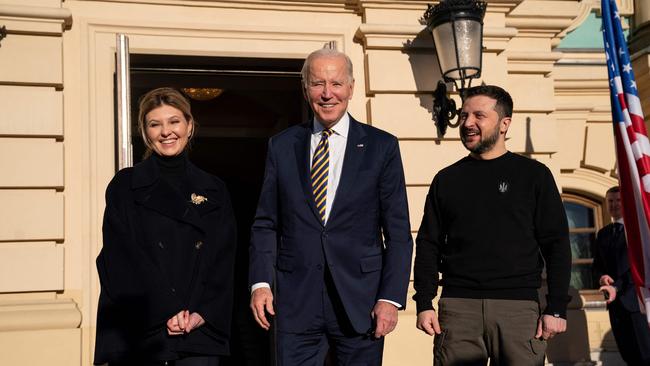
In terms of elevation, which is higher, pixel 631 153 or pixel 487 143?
pixel 631 153

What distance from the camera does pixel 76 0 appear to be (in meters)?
6.27

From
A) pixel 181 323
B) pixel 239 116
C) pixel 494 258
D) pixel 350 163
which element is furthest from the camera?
pixel 239 116

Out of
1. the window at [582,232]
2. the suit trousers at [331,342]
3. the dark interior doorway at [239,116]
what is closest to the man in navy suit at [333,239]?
the suit trousers at [331,342]

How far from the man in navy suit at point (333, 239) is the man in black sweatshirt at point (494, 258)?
53cm

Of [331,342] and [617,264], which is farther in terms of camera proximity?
[617,264]

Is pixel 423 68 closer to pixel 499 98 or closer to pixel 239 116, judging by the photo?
pixel 499 98

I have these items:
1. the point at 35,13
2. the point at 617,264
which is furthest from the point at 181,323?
the point at 617,264

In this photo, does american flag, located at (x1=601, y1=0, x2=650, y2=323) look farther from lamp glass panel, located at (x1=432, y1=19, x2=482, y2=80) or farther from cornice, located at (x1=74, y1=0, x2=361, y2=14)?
cornice, located at (x1=74, y1=0, x2=361, y2=14)

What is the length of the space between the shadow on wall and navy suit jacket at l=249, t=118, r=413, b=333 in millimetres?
2934

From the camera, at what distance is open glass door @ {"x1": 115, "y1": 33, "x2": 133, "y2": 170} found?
235 inches

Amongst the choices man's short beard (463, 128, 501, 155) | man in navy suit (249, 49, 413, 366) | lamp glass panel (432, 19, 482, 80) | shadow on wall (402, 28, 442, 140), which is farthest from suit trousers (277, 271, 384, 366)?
shadow on wall (402, 28, 442, 140)

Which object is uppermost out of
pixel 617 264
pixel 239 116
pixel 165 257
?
pixel 239 116

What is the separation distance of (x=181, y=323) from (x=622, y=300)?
442 cm

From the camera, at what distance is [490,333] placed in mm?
4023
